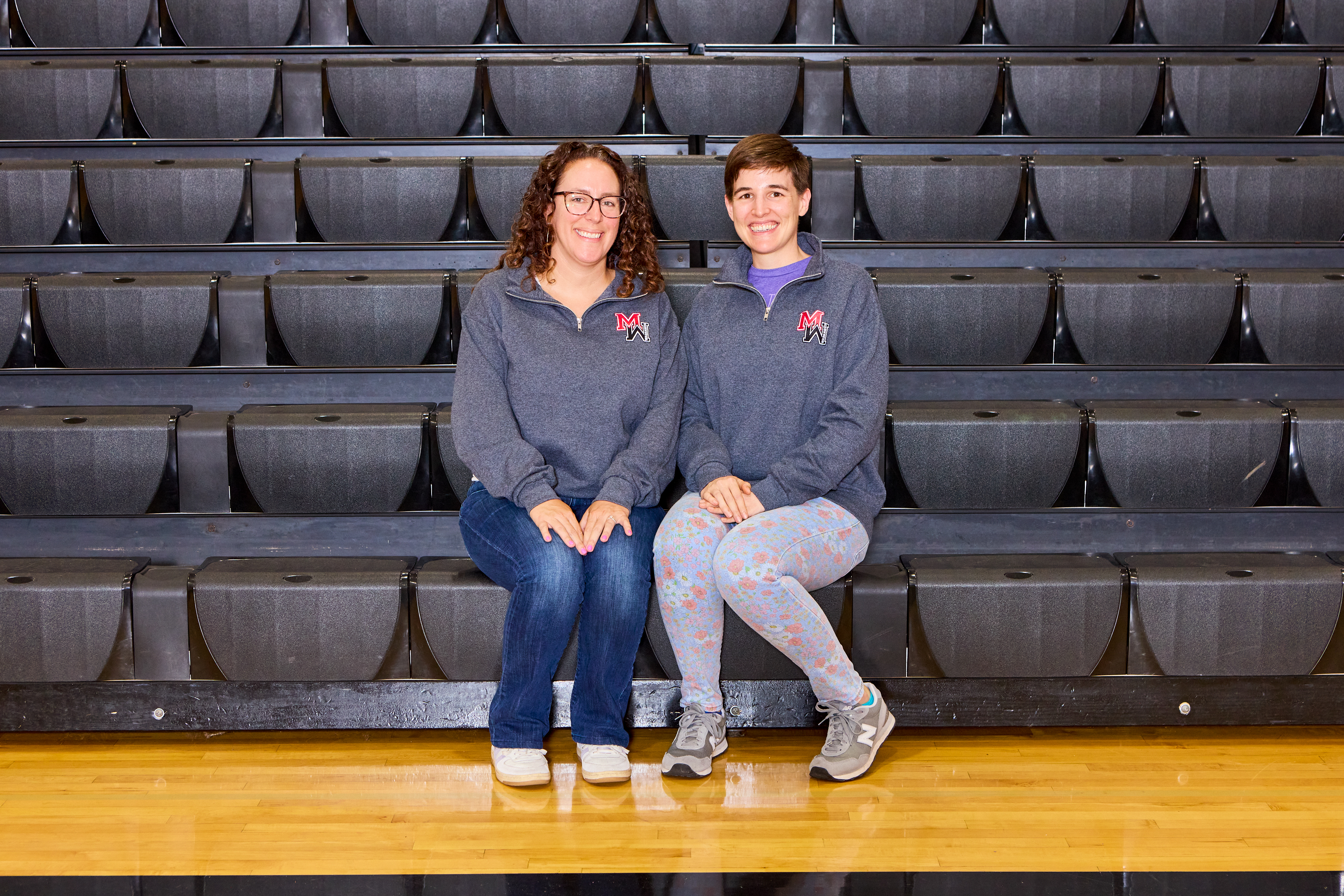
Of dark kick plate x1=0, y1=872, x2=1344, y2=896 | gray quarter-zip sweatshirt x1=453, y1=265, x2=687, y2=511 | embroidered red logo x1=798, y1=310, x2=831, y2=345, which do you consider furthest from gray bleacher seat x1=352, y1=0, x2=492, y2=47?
dark kick plate x1=0, y1=872, x2=1344, y2=896

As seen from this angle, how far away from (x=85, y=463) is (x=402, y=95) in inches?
25.1

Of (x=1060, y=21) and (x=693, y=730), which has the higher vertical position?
(x=1060, y=21)

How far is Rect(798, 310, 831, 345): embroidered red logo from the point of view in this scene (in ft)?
3.51

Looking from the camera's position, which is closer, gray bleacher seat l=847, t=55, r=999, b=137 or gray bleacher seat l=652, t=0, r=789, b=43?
gray bleacher seat l=847, t=55, r=999, b=137

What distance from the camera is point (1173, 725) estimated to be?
3.65ft

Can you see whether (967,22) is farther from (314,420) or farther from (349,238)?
(314,420)

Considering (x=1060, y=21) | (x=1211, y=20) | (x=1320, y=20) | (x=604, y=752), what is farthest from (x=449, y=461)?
(x=1320, y=20)

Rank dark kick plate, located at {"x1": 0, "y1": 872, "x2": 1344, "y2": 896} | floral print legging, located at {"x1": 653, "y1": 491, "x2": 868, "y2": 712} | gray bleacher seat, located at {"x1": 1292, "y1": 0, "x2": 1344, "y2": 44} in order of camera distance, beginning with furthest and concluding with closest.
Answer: gray bleacher seat, located at {"x1": 1292, "y1": 0, "x2": 1344, "y2": 44}
floral print legging, located at {"x1": 653, "y1": 491, "x2": 868, "y2": 712}
dark kick plate, located at {"x1": 0, "y1": 872, "x2": 1344, "y2": 896}

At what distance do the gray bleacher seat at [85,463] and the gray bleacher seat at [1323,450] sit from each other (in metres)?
1.09

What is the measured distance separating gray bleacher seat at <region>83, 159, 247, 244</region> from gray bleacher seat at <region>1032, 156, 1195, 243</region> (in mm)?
933

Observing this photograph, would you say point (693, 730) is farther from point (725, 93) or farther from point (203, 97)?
point (203, 97)

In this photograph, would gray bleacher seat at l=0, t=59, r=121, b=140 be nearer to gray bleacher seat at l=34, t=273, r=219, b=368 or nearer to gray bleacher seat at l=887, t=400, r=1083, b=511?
gray bleacher seat at l=34, t=273, r=219, b=368

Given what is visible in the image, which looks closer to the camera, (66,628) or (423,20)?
→ (66,628)

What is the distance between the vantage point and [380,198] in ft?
4.54
